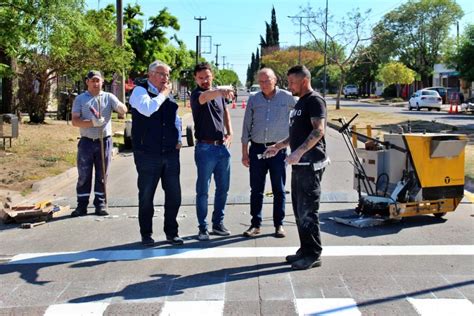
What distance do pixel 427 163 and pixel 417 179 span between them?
230 mm

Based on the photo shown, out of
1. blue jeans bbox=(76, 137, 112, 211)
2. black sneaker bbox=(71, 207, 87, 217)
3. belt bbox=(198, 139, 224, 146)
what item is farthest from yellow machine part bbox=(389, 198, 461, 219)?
black sneaker bbox=(71, 207, 87, 217)

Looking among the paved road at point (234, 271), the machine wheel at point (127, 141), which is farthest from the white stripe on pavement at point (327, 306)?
the machine wheel at point (127, 141)

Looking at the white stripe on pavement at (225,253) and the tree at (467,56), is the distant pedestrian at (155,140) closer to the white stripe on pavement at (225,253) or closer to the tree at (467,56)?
the white stripe on pavement at (225,253)

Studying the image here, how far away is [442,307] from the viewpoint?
4672mm

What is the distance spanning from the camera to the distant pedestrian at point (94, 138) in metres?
8.02

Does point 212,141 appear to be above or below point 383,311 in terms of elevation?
above

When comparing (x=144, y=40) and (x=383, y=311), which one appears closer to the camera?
(x=383, y=311)

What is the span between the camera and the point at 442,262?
19.3 feet

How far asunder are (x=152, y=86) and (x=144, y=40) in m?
32.5

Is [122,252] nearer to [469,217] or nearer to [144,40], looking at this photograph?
[469,217]

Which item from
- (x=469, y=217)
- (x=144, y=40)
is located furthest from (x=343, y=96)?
(x=469, y=217)

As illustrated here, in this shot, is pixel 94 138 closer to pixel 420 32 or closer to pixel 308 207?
pixel 308 207

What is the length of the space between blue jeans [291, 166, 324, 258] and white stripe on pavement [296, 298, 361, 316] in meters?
0.90

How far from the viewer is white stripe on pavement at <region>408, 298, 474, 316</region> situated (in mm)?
4547
